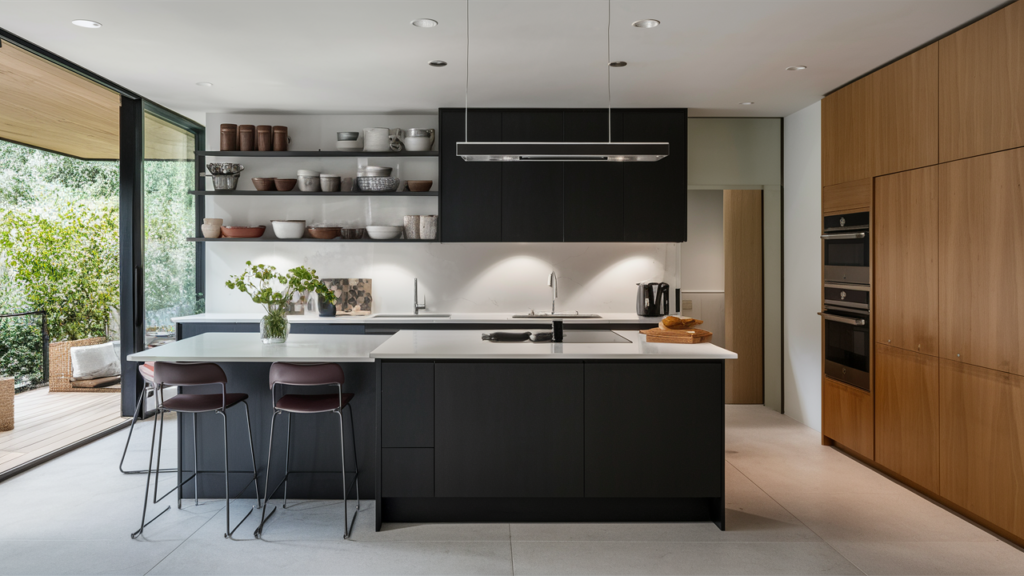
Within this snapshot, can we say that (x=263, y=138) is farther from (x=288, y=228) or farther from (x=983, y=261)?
(x=983, y=261)

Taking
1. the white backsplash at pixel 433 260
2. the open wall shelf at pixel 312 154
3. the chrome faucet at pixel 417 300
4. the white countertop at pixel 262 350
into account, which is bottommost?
the white countertop at pixel 262 350

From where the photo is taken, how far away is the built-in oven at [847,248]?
447 cm

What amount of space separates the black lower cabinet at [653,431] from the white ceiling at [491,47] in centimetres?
190

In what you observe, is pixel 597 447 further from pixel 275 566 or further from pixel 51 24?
pixel 51 24

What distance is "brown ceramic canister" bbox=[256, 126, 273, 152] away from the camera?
5.77 m

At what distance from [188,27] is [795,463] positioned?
467 centimetres

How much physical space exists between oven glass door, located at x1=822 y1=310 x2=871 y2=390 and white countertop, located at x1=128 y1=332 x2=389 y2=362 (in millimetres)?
3194

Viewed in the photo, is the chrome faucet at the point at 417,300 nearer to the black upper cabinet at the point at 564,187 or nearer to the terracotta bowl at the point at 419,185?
the black upper cabinet at the point at 564,187

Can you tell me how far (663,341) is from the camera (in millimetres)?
3719

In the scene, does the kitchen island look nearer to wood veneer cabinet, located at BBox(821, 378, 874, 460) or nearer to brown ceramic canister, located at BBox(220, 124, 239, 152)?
wood veneer cabinet, located at BBox(821, 378, 874, 460)

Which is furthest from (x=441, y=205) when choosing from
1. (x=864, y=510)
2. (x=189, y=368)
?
(x=864, y=510)

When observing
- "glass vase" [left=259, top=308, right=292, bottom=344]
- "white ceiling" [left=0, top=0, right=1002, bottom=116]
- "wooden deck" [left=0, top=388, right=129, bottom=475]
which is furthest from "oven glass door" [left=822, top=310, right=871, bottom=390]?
"wooden deck" [left=0, top=388, right=129, bottom=475]

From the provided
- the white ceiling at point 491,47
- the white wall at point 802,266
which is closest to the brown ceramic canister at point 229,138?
the white ceiling at point 491,47

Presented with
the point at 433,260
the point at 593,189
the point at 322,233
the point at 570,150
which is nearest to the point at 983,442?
the point at 570,150
